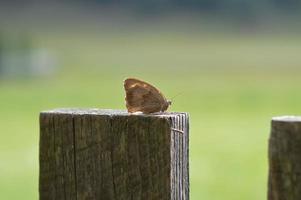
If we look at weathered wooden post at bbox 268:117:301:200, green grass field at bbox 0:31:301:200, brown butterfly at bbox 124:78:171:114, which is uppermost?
green grass field at bbox 0:31:301:200

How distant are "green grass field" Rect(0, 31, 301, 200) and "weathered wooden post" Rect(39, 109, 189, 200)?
651cm

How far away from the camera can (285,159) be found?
2.24 meters

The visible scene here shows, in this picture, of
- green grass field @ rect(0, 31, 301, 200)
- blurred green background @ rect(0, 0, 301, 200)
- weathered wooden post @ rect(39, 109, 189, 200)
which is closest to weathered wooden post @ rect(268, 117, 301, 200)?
weathered wooden post @ rect(39, 109, 189, 200)

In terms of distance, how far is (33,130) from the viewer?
1656 cm

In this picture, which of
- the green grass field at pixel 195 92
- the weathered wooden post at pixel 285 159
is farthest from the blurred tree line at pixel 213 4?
the weathered wooden post at pixel 285 159

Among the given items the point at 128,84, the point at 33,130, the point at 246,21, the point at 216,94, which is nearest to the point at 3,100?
the point at 216,94

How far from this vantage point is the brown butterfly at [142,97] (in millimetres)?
2594

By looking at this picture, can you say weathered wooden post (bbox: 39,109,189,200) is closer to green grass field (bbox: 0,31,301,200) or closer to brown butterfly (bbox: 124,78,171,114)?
brown butterfly (bbox: 124,78,171,114)

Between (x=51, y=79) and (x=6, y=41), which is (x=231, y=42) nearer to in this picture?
(x=6, y=41)

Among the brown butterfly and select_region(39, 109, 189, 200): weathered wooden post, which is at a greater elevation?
the brown butterfly

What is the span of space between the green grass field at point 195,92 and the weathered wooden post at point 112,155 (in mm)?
6515

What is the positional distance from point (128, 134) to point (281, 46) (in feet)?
180

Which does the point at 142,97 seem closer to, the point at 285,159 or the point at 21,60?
the point at 285,159

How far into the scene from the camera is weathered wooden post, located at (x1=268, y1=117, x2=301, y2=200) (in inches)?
87.7
